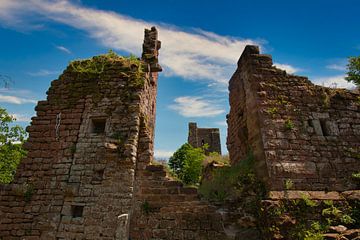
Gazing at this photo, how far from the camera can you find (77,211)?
→ 18.2 ft

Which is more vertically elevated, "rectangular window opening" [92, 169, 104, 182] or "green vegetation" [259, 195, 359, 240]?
"rectangular window opening" [92, 169, 104, 182]

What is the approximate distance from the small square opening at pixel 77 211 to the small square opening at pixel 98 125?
199cm

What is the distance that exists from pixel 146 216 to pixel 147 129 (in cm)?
227

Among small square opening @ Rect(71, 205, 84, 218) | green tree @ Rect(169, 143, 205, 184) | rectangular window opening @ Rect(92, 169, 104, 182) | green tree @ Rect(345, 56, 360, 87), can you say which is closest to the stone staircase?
rectangular window opening @ Rect(92, 169, 104, 182)

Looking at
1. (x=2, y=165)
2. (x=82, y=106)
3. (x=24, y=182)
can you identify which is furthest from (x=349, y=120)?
(x=2, y=165)

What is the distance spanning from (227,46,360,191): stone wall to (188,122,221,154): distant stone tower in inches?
806

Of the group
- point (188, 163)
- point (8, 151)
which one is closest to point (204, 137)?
point (188, 163)

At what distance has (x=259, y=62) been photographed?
277 inches

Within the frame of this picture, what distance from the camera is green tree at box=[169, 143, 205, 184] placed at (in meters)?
19.0

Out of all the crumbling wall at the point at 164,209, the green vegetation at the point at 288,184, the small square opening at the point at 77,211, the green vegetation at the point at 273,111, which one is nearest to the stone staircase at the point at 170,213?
the crumbling wall at the point at 164,209

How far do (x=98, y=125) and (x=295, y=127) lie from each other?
5563mm

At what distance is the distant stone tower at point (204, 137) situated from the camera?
27922 millimetres

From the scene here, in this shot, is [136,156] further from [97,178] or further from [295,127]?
[295,127]

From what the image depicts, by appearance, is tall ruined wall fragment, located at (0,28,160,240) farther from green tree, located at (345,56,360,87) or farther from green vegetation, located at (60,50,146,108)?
green tree, located at (345,56,360,87)
